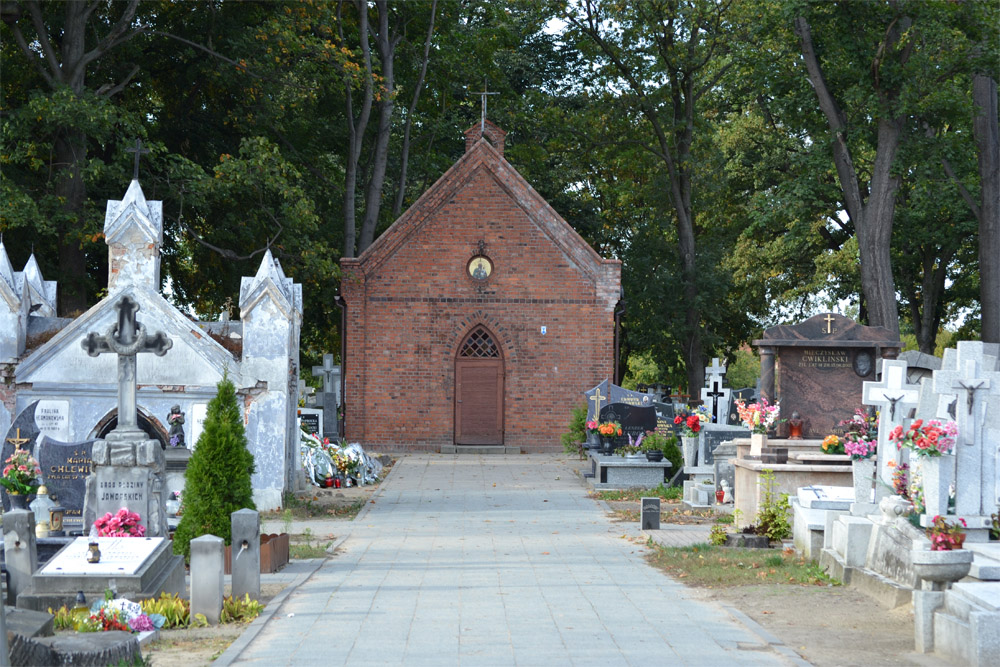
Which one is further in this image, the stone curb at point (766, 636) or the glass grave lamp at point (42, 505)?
the glass grave lamp at point (42, 505)

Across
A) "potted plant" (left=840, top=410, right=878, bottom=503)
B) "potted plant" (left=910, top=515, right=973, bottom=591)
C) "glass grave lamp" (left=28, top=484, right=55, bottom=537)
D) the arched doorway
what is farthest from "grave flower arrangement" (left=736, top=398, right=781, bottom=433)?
the arched doorway

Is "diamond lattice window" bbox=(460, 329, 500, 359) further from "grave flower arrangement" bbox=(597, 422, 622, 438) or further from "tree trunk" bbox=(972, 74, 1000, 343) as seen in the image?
"tree trunk" bbox=(972, 74, 1000, 343)

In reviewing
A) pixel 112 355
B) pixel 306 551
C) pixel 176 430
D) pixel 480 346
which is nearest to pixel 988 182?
pixel 480 346

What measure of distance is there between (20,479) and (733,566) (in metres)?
7.65

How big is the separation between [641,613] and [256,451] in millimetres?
9480

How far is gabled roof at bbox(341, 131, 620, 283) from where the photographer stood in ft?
101

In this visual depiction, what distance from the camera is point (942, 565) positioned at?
8.08 meters

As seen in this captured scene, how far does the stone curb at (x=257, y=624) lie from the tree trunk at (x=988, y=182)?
2099 cm

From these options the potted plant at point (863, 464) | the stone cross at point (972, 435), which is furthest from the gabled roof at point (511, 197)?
the stone cross at point (972, 435)

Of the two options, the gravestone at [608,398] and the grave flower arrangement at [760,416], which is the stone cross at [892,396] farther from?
the gravestone at [608,398]

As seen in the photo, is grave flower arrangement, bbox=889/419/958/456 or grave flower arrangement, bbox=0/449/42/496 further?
grave flower arrangement, bbox=0/449/42/496

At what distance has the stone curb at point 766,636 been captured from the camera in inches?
309

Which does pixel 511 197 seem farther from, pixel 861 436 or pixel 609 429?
pixel 861 436

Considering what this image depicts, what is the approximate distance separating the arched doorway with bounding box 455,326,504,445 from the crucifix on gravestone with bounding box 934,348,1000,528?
19638 mm
